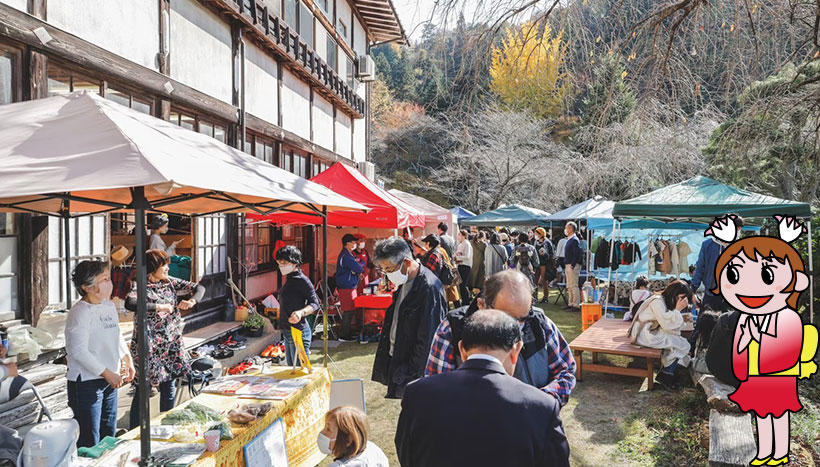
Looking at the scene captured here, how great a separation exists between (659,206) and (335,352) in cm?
559

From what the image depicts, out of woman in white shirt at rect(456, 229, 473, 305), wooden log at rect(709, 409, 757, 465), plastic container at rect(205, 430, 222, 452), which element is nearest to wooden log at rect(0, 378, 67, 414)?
plastic container at rect(205, 430, 222, 452)

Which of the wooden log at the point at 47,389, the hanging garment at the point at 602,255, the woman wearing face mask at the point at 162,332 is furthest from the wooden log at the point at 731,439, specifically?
the hanging garment at the point at 602,255

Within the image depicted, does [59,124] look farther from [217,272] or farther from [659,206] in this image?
[659,206]

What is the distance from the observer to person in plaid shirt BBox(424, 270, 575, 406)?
106 inches

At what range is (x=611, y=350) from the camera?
20.6ft

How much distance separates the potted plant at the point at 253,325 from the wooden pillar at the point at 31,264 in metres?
3.33

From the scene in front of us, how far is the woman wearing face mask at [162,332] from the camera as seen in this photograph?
4.15 m

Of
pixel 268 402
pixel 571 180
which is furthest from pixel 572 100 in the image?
pixel 571 180

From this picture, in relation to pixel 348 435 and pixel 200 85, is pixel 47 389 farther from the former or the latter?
pixel 200 85

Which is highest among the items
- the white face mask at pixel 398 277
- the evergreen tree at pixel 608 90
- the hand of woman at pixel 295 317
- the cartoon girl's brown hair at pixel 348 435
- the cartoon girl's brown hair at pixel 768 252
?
the evergreen tree at pixel 608 90

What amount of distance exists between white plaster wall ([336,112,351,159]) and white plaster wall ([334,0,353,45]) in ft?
7.59

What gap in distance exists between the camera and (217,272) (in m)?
8.08

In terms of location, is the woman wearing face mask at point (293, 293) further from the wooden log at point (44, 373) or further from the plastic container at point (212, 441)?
the plastic container at point (212, 441)

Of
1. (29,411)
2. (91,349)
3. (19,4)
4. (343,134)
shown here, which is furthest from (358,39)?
(91,349)
